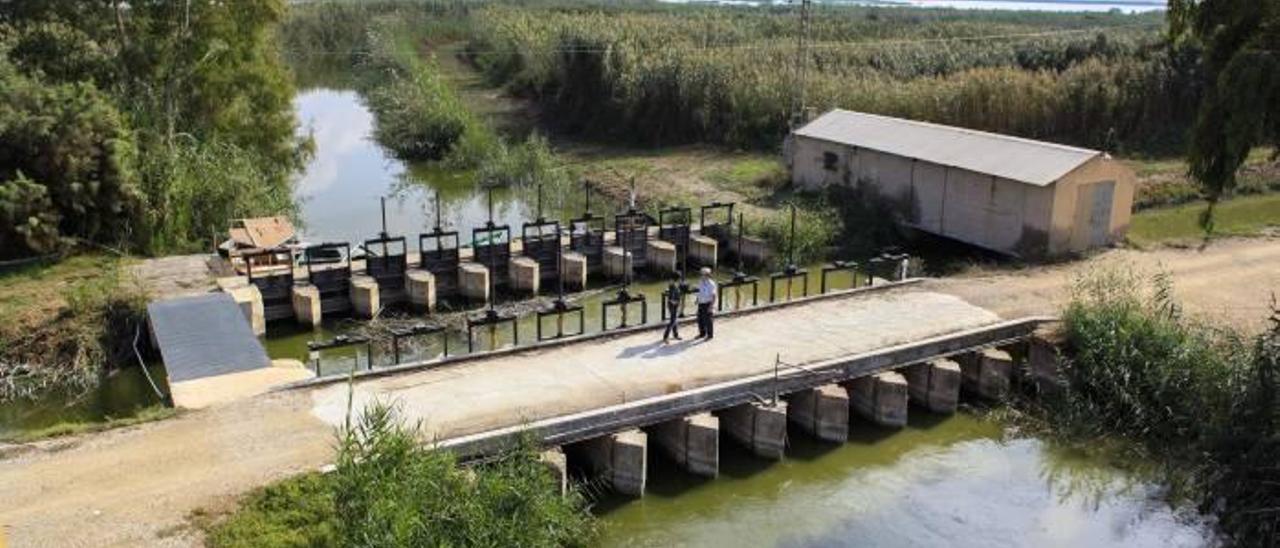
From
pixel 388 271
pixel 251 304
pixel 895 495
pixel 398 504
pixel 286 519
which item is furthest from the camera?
pixel 388 271

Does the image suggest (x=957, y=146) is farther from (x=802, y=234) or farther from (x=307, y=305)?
(x=307, y=305)

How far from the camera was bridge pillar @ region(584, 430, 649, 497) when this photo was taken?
541 inches

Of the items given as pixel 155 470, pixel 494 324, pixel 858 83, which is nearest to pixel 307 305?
pixel 494 324

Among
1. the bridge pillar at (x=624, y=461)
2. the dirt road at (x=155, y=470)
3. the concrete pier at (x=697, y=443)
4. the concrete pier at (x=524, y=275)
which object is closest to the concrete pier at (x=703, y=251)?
the concrete pier at (x=524, y=275)

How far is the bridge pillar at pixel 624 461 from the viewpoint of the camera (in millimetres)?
13734

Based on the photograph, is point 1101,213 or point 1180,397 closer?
point 1180,397

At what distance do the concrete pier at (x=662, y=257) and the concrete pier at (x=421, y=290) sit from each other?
516 cm

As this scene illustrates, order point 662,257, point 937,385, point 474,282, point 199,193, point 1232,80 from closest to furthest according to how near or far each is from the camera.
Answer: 1. point 1232,80
2. point 937,385
3. point 474,282
4. point 199,193
5. point 662,257

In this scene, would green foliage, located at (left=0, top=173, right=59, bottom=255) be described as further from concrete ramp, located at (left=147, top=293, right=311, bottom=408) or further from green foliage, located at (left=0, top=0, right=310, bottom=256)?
concrete ramp, located at (left=147, top=293, right=311, bottom=408)

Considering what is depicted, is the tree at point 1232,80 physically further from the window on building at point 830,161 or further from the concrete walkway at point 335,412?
the window on building at point 830,161

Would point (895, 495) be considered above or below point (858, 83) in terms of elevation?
below

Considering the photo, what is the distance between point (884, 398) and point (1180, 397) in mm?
4053

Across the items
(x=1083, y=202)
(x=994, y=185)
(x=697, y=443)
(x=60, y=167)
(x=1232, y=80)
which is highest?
(x=1232, y=80)

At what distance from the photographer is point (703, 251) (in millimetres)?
24391
